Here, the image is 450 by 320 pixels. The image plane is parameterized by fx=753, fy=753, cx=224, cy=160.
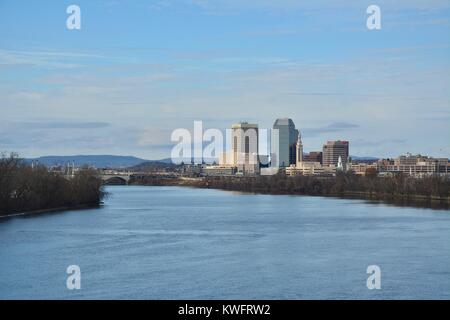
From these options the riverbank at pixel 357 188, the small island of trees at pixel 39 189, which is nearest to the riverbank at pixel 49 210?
the small island of trees at pixel 39 189

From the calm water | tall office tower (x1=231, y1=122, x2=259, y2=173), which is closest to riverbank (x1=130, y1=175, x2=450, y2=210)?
tall office tower (x1=231, y1=122, x2=259, y2=173)

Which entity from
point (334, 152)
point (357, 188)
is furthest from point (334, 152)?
point (357, 188)

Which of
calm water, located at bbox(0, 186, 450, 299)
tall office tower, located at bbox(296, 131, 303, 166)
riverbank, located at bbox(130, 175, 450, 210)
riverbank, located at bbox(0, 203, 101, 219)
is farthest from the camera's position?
tall office tower, located at bbox(296, 131, 303, 166)

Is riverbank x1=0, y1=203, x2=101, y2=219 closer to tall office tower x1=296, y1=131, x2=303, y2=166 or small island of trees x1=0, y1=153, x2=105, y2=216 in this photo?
small island of trees x1=0, y1=153, x2=105, y2=216

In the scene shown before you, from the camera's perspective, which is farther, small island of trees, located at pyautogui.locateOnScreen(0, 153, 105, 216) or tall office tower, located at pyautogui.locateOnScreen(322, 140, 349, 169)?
tall office tower, located at pyautogui.locateOnScreen(322, 140, 349, 169)

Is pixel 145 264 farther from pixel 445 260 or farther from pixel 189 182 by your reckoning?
pixel 189 182
